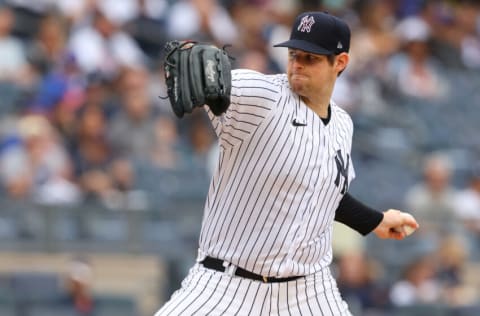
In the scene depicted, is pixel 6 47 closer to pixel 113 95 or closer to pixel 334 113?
pixel 113 95

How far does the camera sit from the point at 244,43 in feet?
37.7

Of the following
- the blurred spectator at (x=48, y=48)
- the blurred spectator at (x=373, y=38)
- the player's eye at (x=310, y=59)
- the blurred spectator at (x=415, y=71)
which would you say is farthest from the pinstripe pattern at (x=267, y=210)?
the blurred spectator at (x=415, y=71)

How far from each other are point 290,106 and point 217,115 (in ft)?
1.35

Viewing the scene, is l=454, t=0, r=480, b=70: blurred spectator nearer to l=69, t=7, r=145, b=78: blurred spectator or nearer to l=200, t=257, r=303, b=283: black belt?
l=69, t=7, r=145, b=78: blurred spectator

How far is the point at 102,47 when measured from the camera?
33.1 ft

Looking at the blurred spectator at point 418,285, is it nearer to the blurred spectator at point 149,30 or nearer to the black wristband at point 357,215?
the blurred spectator at point 149,30

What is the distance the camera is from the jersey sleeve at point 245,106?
4.11m

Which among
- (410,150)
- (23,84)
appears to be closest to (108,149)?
(23,84)

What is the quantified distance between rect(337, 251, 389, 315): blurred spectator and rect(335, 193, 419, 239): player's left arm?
11.9 feet

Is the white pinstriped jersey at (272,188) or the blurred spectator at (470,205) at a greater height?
the blurred spectator at (470,205)

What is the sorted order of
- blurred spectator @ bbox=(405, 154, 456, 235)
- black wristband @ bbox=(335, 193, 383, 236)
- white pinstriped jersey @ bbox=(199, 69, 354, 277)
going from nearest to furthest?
white pinstriped jersey @ bbox=(199, 69, 354, 277) → black wristband @ bbox=(335, 193, 383, 236) → blurred spectator @ bbox=(405, 154, 456, 235)

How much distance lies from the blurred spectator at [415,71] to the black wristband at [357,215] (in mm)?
8281

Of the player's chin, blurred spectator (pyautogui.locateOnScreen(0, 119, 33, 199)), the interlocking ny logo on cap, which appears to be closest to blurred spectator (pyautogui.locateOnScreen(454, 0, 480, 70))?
blurred spectator (pyautogui.locateOnScreen(0, 119, 33, 199))

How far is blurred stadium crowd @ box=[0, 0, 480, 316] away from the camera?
28.0 ft
